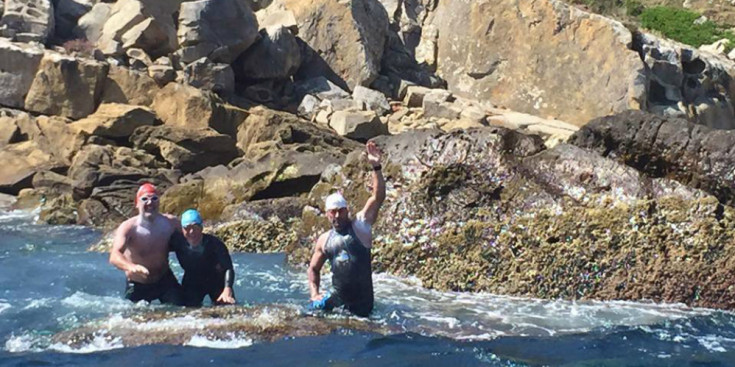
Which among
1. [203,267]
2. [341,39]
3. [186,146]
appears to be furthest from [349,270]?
[341,39]

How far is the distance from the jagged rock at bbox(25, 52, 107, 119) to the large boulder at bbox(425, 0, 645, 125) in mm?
12139

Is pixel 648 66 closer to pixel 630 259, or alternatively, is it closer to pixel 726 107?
pixel 726 107

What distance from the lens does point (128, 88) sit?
24000 millimetres

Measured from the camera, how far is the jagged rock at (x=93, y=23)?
27.1m

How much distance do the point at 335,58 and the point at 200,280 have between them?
21.2m

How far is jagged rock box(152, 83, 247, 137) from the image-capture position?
23.1 meters

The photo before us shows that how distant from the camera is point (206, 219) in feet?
53.9

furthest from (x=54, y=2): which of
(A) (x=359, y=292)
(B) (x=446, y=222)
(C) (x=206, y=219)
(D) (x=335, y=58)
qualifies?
(A) (x=359, y=292)

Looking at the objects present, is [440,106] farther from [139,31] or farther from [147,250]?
[147,250]

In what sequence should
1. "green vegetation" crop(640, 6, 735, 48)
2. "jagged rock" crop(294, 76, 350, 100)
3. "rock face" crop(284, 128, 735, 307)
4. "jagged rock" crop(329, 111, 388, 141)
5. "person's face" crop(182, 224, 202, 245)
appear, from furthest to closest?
"green vegetation" crop(640, 6, 735, 48), "jagged rock" crop(294, 76, 350, 100), "jagged rock" crop(329, 111, 388, 141), "rock face" crop(284, 128, 735, 307), "person's face" crop(182, 224, 202, 245)

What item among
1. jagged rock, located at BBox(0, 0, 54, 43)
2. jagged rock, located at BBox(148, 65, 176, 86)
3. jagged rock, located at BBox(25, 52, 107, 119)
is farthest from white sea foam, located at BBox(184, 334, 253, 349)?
jagged rock, located at BBox(0, 0, 54, 43)

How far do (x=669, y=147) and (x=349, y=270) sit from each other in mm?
5074

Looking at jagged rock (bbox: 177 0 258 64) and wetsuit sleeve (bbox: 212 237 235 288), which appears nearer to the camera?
wetsuit sleeve (bbox: 212 237 235 288)

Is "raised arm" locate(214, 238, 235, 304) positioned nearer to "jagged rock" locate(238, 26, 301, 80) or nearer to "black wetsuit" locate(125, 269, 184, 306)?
"black wetsuit" locate(125, 269, 184, 306)
